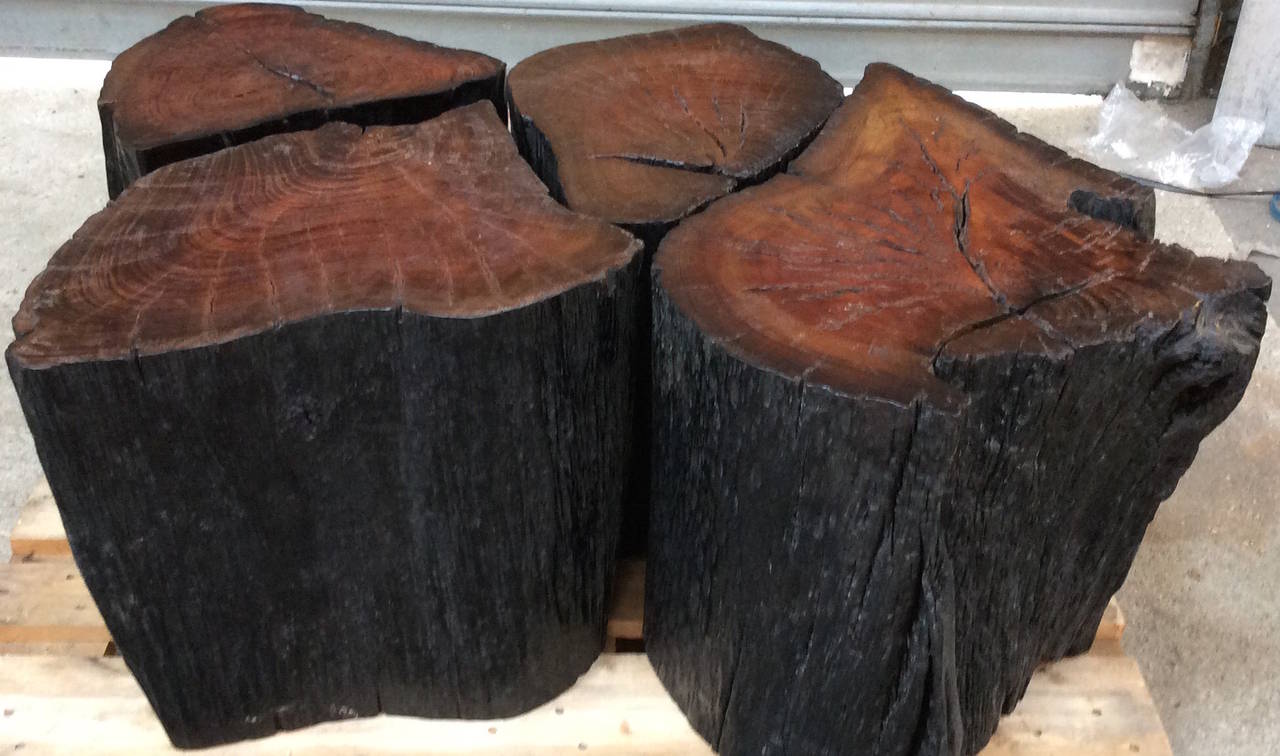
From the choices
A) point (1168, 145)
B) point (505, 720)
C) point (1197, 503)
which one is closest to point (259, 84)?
point (505, 720)

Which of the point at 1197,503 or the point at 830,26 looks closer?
the point at 1197,503

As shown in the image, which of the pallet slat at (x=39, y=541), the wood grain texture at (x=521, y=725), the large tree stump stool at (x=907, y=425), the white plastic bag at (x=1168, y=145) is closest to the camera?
the large tree stump stool at (x=907, y=425)

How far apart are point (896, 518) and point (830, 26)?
214 centimetres

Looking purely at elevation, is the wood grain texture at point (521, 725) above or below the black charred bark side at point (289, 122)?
below

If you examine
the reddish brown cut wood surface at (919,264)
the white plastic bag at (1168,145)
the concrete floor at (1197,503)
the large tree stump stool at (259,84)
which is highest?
the large tree stump stool at (259,84)

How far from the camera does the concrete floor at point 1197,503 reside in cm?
155

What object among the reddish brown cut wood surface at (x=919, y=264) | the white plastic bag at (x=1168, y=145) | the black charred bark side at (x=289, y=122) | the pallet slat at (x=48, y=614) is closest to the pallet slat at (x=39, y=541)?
the pallet slat at (x=48, y=614)

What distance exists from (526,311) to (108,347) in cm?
36

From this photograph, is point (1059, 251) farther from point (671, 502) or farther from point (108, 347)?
point (108, 347)

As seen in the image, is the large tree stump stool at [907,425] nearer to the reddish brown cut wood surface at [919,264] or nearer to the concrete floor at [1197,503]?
the reddish brown cut wood surface at [919,264]

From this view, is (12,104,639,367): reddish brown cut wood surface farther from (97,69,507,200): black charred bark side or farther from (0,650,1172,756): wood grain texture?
(0,650,1172,756): wood grain texture

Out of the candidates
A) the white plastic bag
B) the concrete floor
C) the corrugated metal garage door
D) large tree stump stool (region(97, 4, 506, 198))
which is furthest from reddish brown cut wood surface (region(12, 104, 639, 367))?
the white plastic bag

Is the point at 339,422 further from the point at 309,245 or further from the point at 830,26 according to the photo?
the point at 830,26

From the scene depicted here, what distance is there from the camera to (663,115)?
1.45 meters
